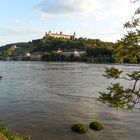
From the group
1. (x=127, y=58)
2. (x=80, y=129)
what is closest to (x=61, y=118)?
(x=80, y=129)

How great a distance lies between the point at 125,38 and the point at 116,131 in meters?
19.0

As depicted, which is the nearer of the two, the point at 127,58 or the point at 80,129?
the point at 127,58

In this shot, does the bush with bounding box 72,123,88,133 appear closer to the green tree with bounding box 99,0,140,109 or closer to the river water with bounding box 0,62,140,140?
the river water with bounding box 0,62,140,140

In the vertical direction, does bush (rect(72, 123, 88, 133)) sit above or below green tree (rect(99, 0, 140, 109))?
below

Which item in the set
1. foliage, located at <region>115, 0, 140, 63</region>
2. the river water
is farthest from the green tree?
the river water

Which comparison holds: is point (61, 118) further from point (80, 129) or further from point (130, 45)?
point (130, 45)

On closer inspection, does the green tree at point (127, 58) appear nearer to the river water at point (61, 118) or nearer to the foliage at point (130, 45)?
the foliage at point (130, 45)

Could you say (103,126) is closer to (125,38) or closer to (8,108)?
(8,108)

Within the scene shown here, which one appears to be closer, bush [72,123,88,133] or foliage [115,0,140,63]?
foliage [115,0,140,63]

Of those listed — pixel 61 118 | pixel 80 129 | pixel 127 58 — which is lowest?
pixel 61 118

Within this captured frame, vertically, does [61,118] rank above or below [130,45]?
below

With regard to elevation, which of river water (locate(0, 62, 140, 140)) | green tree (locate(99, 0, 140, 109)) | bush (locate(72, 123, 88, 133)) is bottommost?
river water (locate(0, 62, 140, 140))

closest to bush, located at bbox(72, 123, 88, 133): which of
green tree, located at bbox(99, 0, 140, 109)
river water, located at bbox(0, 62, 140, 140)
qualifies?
river water, located at bbox(0, 62, 140, 140)

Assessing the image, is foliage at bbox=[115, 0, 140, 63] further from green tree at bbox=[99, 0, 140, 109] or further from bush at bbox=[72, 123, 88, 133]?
bush at bbox=[72, 123, 88, 133]
